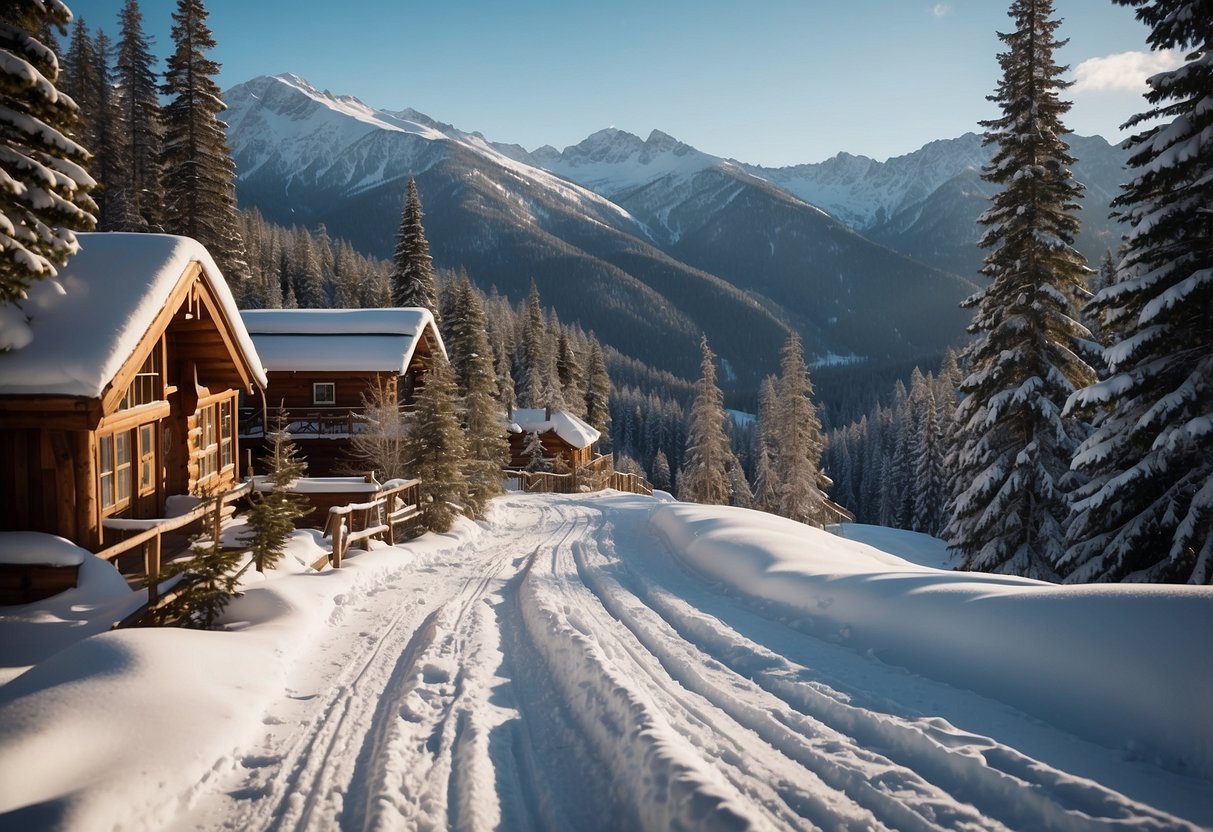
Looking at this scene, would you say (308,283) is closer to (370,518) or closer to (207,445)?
(207,445)

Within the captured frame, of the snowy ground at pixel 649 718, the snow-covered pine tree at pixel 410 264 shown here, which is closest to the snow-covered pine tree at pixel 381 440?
the snowy ground at pixel 649 718

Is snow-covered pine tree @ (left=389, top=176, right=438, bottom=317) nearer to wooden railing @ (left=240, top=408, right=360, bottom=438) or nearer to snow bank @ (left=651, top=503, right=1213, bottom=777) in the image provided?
wooden railing @ (left=240, top=408, right=360, bottom=438)

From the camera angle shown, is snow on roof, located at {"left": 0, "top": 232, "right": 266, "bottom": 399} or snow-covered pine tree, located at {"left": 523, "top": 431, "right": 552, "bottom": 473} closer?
snow on roof, located at {"left": 0, "top": 232, "right": 266, "bottom": 399}

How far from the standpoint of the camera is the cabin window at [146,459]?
40.1 feet

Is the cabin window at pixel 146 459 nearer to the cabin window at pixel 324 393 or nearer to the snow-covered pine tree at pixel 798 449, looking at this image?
the cabin window at pixel 324 393

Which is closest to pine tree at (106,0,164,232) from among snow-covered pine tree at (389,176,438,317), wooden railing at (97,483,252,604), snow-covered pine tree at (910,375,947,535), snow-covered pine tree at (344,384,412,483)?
snow-covered pine tree at (389,176,438,317)

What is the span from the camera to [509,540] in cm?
1698

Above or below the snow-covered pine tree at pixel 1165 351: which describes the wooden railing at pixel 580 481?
below

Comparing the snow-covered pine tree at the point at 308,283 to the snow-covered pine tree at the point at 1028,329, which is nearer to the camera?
the snow-covered pine tree at the point at 1028,329

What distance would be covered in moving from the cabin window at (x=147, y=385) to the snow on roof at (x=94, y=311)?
206cm

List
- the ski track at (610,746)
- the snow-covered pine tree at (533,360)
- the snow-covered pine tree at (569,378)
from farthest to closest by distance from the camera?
1. the snow-covered pine tree at (569,378)
2. the snow-covered pine tree at (533,360)
3. the ski track at (610,746)

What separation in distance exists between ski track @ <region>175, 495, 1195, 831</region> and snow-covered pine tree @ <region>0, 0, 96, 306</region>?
5.45 m

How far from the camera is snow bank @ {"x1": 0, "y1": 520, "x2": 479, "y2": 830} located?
423 centimetres

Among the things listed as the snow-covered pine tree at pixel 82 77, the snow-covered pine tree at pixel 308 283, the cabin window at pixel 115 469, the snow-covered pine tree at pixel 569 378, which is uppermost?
the snow-covered pine tree at pixel 82 77
